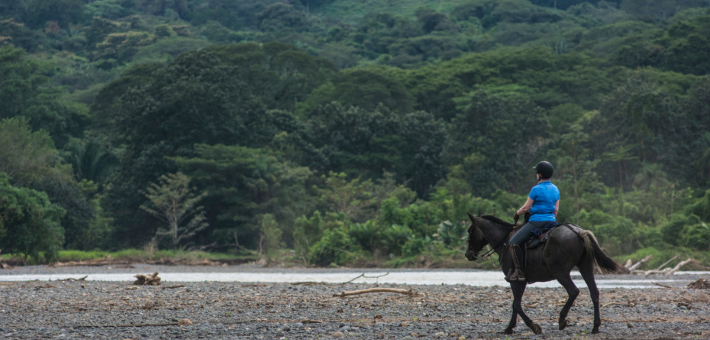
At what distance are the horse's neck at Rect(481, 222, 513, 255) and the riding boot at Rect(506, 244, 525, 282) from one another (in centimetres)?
28

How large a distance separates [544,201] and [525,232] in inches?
14.8

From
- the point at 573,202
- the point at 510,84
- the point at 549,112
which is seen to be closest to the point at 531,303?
the point at 573,202

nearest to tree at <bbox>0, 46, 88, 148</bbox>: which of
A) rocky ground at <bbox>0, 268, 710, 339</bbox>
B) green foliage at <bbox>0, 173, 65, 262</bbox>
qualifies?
green foliage at <bbox>0, 173, 65, 262</bbox>

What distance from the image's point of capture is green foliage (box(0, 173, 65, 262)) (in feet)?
74.5

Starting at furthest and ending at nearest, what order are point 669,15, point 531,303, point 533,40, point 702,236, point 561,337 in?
point 669,15
point 533,40
point 702,236
point 531,303
point 561,337

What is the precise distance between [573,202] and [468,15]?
72110mm

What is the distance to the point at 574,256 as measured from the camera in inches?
271

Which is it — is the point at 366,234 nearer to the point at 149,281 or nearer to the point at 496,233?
the point at 149,281

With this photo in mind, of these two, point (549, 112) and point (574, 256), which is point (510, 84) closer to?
point (549, 112)

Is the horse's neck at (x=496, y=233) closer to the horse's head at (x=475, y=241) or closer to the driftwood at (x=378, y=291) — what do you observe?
the horse's head at (x=475, y=241)

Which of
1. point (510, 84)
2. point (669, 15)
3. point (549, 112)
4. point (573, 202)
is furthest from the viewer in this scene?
point (669, 15)

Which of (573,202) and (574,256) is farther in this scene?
(573,202)

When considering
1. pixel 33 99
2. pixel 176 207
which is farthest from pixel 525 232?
pixel 33 99

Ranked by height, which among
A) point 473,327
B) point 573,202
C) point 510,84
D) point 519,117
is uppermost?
point 510,84
